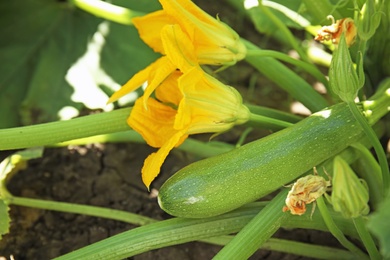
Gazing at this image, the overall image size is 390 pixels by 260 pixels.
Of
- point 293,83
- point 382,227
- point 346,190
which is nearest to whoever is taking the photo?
point 382,227

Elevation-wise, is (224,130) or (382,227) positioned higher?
(382,227)

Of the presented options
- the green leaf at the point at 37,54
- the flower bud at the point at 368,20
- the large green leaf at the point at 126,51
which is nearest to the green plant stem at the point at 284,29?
the flower bud at the point at 368,20

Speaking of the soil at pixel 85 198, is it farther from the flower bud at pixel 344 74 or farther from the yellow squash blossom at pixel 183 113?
the flower bud at pixel 344 74

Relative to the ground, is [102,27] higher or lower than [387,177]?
lower

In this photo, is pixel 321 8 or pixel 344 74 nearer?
pixel 344 74

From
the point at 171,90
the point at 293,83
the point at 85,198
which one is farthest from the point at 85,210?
the point at 293,83

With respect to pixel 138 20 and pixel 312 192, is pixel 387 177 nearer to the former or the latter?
pixel 312 192

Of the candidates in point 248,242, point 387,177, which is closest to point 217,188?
point 248,242

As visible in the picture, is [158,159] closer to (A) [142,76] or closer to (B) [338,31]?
(A) [142,76]
